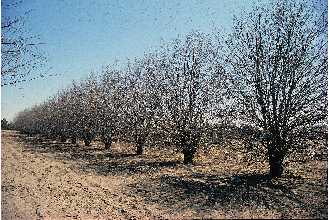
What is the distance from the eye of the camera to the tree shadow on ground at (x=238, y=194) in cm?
1011

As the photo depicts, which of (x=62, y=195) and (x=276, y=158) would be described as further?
(x=276, y=158)

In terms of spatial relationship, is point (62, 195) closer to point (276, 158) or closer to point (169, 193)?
point (169, 193)

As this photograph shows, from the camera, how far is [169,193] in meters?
12.8

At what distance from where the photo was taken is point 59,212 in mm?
11047

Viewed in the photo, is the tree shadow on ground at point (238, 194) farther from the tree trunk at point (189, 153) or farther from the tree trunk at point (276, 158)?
the tree trunk at point (189, 153)

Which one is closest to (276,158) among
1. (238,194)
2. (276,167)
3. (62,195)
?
(276,167)

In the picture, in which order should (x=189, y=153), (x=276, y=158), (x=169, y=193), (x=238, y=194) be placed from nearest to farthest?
1. (x=238, y=194)
2. (x=169, y=193)
3. (x=276, y=158)
4. (x=189, y=153)

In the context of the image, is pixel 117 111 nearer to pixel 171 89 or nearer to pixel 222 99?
pixel 171 89

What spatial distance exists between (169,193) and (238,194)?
238 centimetres

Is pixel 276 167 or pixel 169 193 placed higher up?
pixel 276 167

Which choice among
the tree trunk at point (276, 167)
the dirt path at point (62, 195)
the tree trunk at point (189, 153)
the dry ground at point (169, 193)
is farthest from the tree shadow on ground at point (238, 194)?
the tree trunk at point (189, 153)

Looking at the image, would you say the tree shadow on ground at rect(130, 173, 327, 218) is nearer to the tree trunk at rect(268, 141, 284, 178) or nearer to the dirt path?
the tree trunk at rect(268, 141, 284, 178)

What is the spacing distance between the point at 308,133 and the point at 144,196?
578cm

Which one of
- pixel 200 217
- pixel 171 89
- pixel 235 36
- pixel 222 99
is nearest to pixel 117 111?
pixel 171 89
